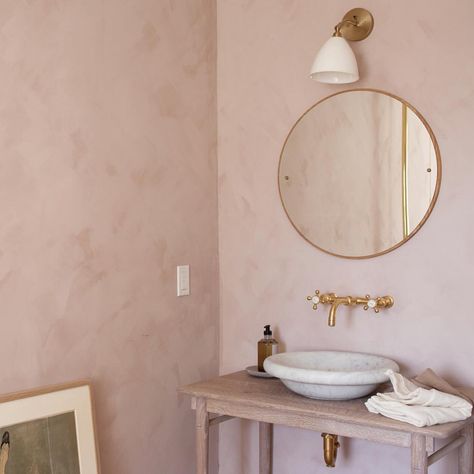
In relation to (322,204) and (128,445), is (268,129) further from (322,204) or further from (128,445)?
(128,445)

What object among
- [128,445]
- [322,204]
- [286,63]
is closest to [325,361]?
[322,204]

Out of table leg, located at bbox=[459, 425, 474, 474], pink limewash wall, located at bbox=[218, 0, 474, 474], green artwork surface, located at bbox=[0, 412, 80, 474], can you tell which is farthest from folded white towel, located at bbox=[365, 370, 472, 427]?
green artwork surface, located at bbox=[0, 412, 80, 474]

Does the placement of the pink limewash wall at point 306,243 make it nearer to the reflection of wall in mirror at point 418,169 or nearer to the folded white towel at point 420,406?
the reflection of wall in mirror at point 418,169

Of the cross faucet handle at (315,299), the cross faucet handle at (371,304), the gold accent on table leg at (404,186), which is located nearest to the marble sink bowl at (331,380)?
the cross faucet handle at (371,304)

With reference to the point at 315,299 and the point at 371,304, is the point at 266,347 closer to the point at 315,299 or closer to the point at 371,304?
the point at 315,299

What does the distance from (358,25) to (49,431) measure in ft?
5.12

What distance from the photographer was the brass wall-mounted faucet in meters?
2.27

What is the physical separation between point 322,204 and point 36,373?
1072 millimetres

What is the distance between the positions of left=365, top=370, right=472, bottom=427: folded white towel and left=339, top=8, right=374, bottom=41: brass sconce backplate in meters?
1.12

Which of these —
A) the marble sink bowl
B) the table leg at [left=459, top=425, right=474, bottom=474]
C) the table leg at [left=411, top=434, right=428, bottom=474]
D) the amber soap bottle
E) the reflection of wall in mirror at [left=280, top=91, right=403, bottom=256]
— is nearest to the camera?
the table leg at [left=411, top=434, right=428, bottom=474]

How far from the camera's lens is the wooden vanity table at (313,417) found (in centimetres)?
178

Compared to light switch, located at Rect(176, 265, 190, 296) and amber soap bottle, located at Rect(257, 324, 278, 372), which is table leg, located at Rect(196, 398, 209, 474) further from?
light switch, located at Rect(176, 265, 190, 296)

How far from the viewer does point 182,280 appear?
2494 mm

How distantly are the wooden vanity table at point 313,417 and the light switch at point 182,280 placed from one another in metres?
0.34
